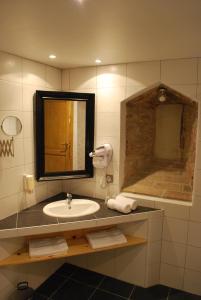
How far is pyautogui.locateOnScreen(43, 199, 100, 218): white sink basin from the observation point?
2.31 m

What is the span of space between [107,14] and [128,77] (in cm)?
113

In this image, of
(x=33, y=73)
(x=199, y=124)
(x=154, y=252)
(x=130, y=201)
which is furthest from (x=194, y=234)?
(x=33, y=73)

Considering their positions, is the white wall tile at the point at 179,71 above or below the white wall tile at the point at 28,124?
above

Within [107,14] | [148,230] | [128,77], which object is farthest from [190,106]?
[107,14]

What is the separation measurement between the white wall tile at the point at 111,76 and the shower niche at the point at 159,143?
0.23 metres

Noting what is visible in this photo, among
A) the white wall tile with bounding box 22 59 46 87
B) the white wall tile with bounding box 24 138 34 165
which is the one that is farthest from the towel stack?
the white wall tile with bounding box 22 59 46 87

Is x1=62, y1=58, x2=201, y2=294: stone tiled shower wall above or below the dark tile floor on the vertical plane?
above

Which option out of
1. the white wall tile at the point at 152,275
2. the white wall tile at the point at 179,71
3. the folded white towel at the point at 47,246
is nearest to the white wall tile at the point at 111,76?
the white wall tile at the point at 179,71

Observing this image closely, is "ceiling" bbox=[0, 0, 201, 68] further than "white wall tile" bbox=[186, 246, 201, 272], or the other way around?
"white wall tile" bbox=[186, 246, 201, 272]

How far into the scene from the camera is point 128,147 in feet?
9.33

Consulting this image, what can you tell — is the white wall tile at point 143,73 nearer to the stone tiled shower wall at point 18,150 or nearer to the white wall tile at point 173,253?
the stone tiled shower wall at point 18,150

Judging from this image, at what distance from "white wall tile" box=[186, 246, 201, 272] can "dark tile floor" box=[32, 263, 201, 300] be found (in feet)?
0.92

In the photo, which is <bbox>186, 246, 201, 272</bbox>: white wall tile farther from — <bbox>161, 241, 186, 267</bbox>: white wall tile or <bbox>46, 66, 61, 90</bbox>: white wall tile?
<bbox>46, 66, 61, 90</bbox>: white wall tile

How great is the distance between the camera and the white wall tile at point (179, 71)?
2.07 metres
